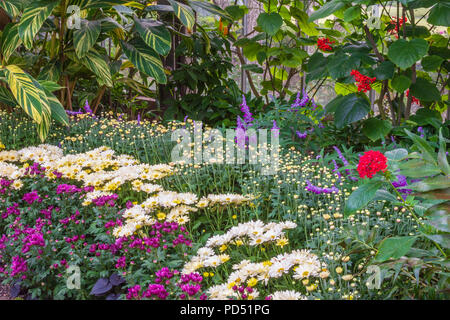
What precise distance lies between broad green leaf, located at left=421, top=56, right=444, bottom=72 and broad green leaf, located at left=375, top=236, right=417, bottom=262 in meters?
1.81

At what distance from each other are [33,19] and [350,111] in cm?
178

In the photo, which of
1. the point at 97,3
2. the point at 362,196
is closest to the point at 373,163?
the point at 362,196

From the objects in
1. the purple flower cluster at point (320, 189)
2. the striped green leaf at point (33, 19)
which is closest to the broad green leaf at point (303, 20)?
the striped green leaf at point (33, 19)

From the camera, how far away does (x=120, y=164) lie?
1.94 metres

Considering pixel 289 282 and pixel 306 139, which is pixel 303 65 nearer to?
pixel 306 139

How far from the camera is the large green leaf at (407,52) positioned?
201 centimetres

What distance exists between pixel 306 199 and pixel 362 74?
962mm

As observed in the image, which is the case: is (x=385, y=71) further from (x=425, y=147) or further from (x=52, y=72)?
(x=52, y=72)

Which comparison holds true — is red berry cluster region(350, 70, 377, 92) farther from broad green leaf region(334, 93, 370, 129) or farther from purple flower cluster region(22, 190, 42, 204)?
purple flower cluster region(22, 190, 42, 204)

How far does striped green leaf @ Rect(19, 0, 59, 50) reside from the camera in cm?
220

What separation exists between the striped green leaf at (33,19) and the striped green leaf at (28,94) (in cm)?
18

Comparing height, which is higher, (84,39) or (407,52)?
(84,39)

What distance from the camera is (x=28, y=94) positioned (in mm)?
2039
